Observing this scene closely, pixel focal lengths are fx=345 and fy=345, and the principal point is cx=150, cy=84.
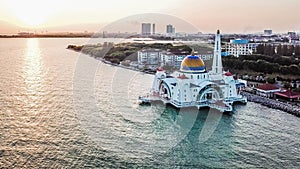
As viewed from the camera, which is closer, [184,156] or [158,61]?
[184,156]

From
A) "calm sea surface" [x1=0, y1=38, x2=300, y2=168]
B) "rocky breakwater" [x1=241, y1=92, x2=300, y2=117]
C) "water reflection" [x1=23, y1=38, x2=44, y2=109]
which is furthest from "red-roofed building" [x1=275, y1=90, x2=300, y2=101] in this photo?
"water reflection" [x1=23, y1=38, x2=44, y2=109]

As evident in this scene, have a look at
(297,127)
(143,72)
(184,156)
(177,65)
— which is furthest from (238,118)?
(177,65)

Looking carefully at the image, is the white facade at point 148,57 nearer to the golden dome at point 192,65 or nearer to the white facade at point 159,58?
the white facade at point 159,58

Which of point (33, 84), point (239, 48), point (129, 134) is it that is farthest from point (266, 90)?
point (239, 48)

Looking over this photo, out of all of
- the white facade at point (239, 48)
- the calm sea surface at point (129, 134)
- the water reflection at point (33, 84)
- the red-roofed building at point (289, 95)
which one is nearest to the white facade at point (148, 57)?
the white facade at point (239, 48)

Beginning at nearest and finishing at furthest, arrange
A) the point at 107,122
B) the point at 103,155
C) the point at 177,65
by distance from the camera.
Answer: the point at 103,155 → the point at 107,122 → the point at 177,65

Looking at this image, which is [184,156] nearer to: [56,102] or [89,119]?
[89,119]

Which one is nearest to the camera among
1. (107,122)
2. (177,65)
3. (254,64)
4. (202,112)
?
(107,122)
